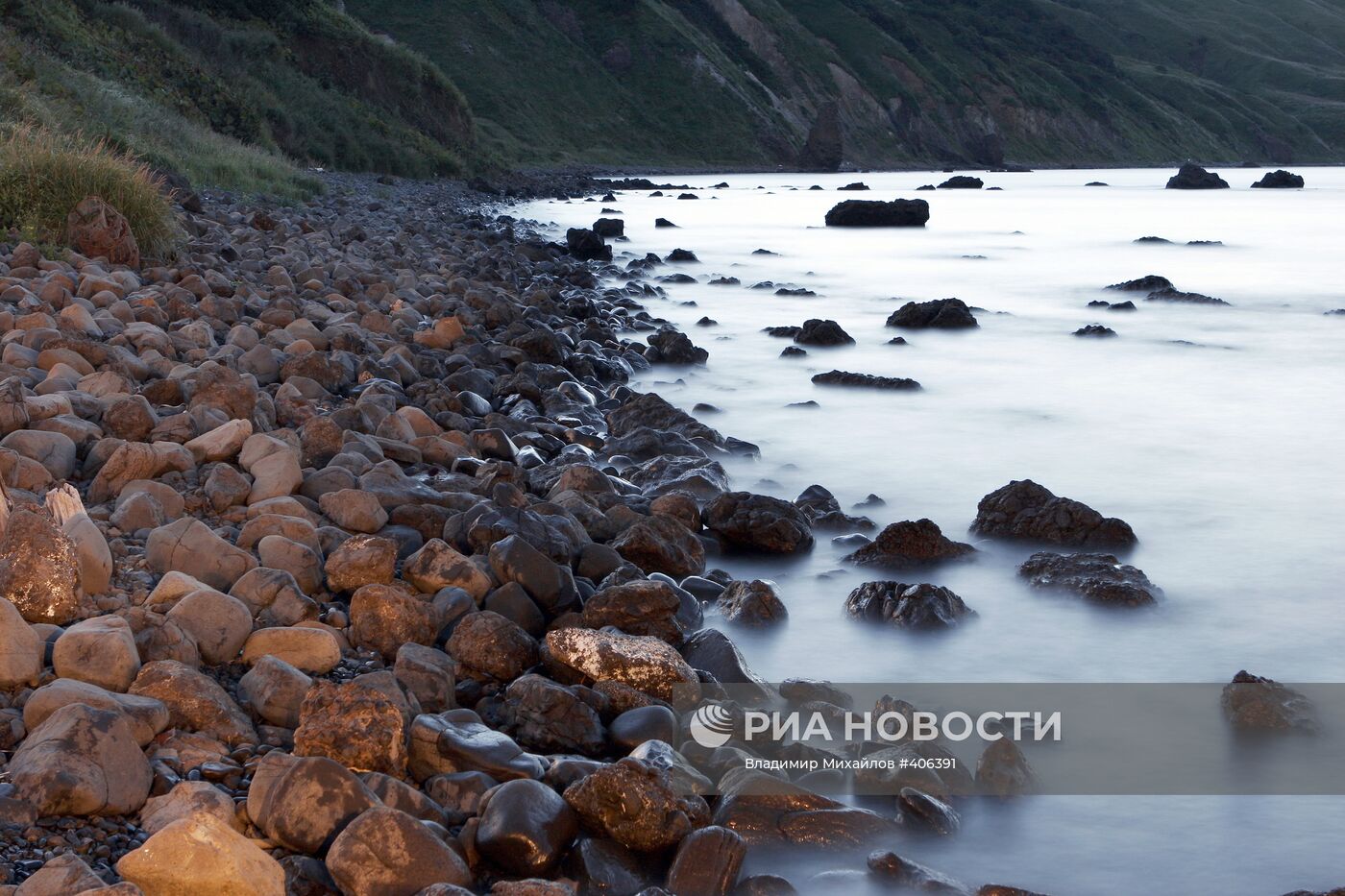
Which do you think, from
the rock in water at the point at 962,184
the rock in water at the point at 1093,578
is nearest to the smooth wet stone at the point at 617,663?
the rock in water at the point at 1093,578

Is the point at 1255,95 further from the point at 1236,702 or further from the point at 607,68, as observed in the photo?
the point at 1236,702

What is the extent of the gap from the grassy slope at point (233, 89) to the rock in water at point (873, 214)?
12.3 metres

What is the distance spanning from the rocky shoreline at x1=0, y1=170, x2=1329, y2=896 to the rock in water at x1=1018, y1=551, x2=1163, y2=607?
2cm

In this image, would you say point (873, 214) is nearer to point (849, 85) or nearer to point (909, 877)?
point (909, 877)

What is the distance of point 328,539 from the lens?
402cm

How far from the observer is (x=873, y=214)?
3281 cm

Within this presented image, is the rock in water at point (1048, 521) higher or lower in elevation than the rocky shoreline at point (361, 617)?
higher

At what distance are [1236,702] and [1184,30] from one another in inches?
7153

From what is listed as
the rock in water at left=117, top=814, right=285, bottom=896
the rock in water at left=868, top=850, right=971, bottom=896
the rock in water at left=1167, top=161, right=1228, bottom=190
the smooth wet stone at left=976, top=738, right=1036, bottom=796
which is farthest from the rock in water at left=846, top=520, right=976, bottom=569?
the rock in water at left=1167, top=161, right=1228, bottom=190

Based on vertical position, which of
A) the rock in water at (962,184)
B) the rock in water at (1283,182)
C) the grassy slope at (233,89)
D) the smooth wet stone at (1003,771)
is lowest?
the smooth wet stone at (1003,771)

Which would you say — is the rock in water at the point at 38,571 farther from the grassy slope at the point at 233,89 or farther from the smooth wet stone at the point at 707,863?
the grassy slope at the point at 233,89

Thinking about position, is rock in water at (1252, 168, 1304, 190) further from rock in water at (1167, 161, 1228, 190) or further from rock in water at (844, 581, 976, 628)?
rock in water at (844, 581, 976, 628)

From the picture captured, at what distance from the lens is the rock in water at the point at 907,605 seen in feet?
15.5

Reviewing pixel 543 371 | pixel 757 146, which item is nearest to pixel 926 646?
pixel 543 371
